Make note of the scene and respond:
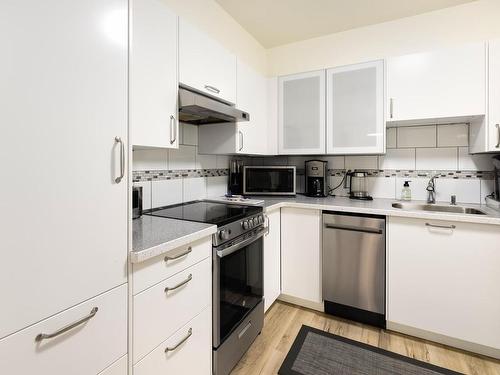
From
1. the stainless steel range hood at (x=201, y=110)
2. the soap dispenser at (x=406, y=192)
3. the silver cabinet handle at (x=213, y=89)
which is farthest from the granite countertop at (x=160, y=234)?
the soap dispenser at (x=406, y=192)

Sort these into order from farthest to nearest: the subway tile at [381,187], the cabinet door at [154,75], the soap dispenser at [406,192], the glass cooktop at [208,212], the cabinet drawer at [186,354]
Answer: the subway tile at [381,187] → the soap dispenser at [406,192] → the glass cooktop at [208,212] → the cabinet door at [154,75] → the cabinet drawer at [186,354]

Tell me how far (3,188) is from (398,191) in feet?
8.62

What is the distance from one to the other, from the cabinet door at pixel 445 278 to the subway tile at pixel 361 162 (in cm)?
77

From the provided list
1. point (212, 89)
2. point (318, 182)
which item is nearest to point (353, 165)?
point (318, 182)

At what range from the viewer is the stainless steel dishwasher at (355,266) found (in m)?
1.93

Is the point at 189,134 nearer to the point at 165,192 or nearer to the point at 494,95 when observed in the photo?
the point at 165,192

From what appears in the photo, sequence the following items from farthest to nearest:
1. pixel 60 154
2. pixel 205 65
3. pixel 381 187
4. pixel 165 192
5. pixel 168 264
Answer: pixel 381 187
pixel 165 192
pixel 205 65
pixel 168 264
pixel 60 154

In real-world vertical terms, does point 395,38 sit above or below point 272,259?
above

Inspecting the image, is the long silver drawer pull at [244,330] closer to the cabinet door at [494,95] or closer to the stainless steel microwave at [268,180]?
the stainless steel microwave at [268,180]

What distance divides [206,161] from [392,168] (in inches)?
66.7

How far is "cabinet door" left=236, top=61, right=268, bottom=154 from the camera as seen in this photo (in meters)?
2.17

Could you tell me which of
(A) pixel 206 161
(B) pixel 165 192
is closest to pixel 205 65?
(A) pixel 206 161

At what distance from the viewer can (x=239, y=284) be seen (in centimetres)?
161

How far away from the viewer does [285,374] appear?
1.54m
